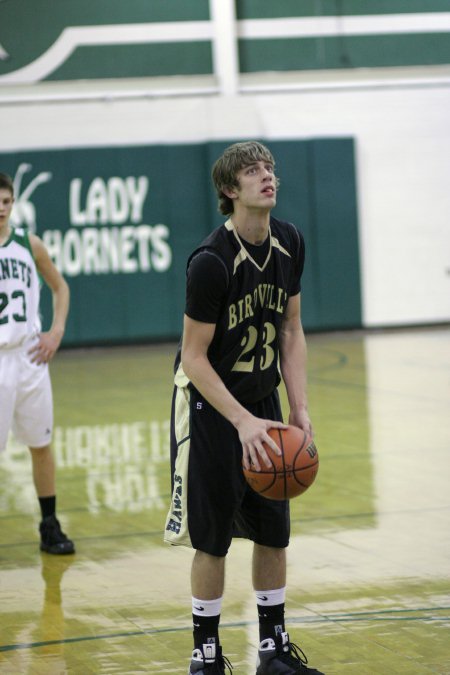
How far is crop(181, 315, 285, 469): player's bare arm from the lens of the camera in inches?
141

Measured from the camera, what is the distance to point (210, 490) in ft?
12.1

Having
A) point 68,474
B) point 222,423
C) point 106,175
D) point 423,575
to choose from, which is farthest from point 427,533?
point 106,175

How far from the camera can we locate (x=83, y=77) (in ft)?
52.5

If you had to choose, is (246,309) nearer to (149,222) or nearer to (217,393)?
(217,393)

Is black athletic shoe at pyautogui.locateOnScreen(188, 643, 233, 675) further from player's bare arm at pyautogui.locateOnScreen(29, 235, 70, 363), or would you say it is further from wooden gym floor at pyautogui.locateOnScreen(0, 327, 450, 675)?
player's bare arm at pyautogui.locateOnScreen(29, 235, 70, 363)

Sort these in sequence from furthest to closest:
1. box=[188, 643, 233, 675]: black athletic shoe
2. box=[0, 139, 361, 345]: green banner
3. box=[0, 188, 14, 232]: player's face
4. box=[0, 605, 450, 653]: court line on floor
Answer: box=[0, 139, 361, 345]: green banner
box=[0, 188, 14, 232]: player's face
box=[0, 605, 450, 653]: court line on floor
box=[188, 643, 233, 675]: black athletic shoe

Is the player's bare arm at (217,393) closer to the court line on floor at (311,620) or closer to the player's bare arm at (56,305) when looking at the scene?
the court line on floor at (311,620)

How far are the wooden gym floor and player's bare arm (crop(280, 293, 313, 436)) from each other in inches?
32.5

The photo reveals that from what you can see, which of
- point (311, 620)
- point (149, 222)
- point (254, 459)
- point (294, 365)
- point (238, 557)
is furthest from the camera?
point (149, 222)

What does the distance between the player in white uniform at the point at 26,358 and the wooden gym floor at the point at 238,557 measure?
0.29m

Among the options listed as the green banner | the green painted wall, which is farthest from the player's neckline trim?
the green painted wall

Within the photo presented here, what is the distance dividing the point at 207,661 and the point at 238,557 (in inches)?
66.0

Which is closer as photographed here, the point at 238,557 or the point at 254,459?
the point at 254,459

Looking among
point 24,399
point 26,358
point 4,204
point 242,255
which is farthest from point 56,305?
A: point 242,255
